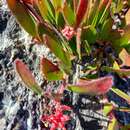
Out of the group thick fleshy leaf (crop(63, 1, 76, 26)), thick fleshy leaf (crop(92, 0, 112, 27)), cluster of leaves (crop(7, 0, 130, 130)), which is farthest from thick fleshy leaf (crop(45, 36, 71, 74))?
thick fleshy leaf (crop(92, 0, 112, 27))

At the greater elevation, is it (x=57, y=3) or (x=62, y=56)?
(x=57, y=3)

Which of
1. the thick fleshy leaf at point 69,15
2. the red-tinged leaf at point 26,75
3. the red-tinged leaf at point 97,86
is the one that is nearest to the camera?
the red-tinged leaf at point 97,86

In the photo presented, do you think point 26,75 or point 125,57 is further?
point 125,57

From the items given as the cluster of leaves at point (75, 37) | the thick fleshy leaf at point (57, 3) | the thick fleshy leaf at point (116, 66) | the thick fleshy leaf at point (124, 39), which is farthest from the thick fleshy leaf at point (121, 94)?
the thick fleshy leaf at point (57, 3)

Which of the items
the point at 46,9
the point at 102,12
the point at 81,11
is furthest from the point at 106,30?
the point at 46,9

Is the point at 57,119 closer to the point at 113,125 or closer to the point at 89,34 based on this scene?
the point at 113,125

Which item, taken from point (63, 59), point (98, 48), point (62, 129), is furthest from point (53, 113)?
point (98, 48)

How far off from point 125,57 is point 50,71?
0.36m

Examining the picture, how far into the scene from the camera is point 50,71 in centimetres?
173

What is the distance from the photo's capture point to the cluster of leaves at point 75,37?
172 cm

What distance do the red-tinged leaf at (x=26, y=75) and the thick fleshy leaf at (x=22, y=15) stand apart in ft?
0.84

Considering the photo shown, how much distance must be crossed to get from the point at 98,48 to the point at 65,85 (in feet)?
0.84

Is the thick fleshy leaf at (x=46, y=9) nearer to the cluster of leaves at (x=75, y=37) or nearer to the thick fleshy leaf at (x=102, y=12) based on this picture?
the cluster of leaves at (x=75, y=37)

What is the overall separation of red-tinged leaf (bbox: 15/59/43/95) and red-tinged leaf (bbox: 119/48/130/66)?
420mm
